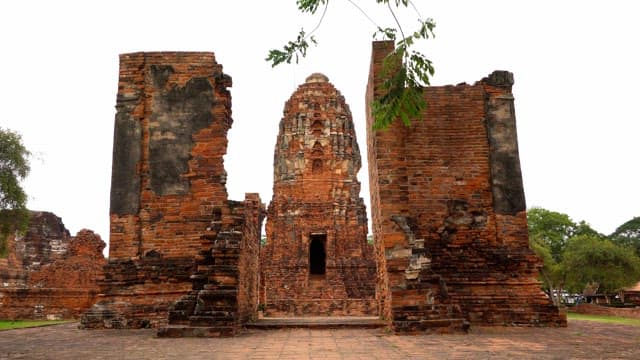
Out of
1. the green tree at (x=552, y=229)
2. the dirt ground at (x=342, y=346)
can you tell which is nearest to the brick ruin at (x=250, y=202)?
the dirt ground at (x=342, y=346)

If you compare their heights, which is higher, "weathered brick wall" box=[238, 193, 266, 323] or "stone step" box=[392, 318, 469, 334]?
"weathered brick wall" box=[238, 193, 266, 323]

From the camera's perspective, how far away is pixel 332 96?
26281mm

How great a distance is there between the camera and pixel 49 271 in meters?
19.3

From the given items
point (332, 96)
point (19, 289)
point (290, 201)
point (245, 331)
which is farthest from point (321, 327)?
point (332, 96)

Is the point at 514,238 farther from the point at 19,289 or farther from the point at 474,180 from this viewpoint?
the point at 19,289

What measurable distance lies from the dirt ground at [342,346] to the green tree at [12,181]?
250 inches

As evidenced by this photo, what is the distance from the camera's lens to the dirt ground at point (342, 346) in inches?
229

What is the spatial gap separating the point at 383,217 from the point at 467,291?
7.98 feet

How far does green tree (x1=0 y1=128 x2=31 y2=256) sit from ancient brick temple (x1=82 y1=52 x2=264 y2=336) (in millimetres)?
4759

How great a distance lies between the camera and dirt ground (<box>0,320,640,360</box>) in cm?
581

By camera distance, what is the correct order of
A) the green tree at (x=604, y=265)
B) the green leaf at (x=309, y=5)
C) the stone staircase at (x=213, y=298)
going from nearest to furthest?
1. the green leaf at (x=309, y=5)
2. the stone staircase at (x=213, y=298)
3. the green tree at (x=604, y=265)

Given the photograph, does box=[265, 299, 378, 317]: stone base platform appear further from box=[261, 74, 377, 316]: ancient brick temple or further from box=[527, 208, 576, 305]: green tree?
box=[527, 208, 576, 305]: green tree

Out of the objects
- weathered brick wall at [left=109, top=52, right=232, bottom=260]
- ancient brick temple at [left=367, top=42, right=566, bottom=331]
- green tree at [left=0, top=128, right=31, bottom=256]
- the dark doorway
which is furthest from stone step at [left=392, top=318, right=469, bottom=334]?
the dark doorway

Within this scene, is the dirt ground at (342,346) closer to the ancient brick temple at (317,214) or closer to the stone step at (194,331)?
the stone step at (194,331)
